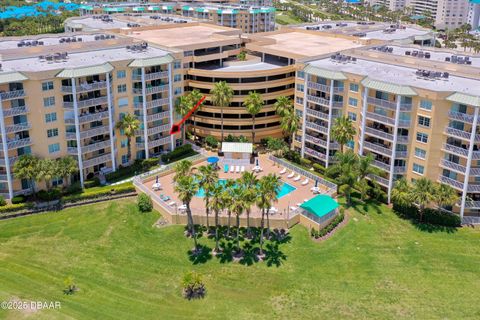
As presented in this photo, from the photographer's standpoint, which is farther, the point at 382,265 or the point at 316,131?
the point at 316,131

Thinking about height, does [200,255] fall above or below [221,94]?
below

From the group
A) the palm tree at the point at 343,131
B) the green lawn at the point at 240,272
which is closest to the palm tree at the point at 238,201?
the green lawn at the point at 240,272

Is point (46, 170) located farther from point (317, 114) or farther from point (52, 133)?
point (317, 114)

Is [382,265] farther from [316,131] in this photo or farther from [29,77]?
[29,77]

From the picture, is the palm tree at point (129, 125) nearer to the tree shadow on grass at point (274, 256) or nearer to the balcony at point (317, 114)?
the balcony at point (317, 114)

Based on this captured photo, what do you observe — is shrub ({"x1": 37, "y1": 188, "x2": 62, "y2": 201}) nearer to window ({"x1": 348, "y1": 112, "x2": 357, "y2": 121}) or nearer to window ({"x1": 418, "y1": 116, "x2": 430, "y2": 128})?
window ({"x1": 348, "y1": 112, "x2": 357, "y2": 121})

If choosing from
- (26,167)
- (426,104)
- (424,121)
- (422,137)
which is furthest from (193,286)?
(426,104)

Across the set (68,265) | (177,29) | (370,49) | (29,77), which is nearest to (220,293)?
(68,265)
